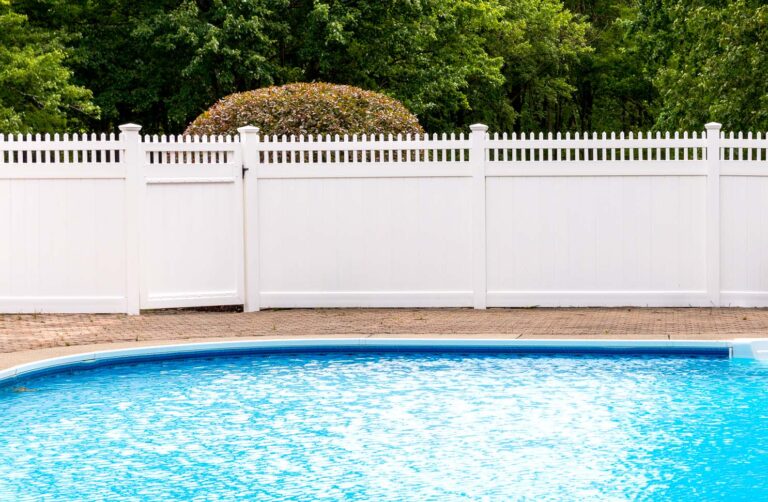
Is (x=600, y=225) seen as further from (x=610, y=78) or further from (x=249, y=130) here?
(x=610, y=78)

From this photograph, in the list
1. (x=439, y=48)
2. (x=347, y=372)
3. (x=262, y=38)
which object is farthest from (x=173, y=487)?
(x=439, y=48)

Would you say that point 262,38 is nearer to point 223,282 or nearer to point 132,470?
point 223,282

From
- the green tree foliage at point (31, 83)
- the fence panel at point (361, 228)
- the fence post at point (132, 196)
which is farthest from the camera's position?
the green tree foliage at point (31, 83)

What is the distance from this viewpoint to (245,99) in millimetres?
15016

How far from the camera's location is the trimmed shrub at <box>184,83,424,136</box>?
14.8 metres

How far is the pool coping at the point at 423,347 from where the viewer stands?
10586mm

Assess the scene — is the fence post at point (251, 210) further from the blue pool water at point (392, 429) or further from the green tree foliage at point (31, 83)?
the green tree foliage at point (31, 83)

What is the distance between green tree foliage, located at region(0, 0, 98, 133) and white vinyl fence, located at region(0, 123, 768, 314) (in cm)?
1276

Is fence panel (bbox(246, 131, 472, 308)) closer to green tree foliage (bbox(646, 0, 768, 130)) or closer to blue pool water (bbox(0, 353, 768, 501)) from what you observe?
blue pool water (bbox(0, 353, 768, 501))

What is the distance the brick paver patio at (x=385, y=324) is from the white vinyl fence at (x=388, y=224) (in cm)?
30

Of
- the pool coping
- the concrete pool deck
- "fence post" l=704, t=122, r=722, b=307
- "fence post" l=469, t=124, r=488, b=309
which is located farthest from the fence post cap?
"fence post" l=704, t=122, r=722, b=307

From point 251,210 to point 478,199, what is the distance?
248cm

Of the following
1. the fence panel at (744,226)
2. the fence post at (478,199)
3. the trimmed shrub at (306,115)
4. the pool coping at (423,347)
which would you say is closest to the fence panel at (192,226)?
the trimmed shrub at (306,115)

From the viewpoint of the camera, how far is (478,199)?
1355cm
